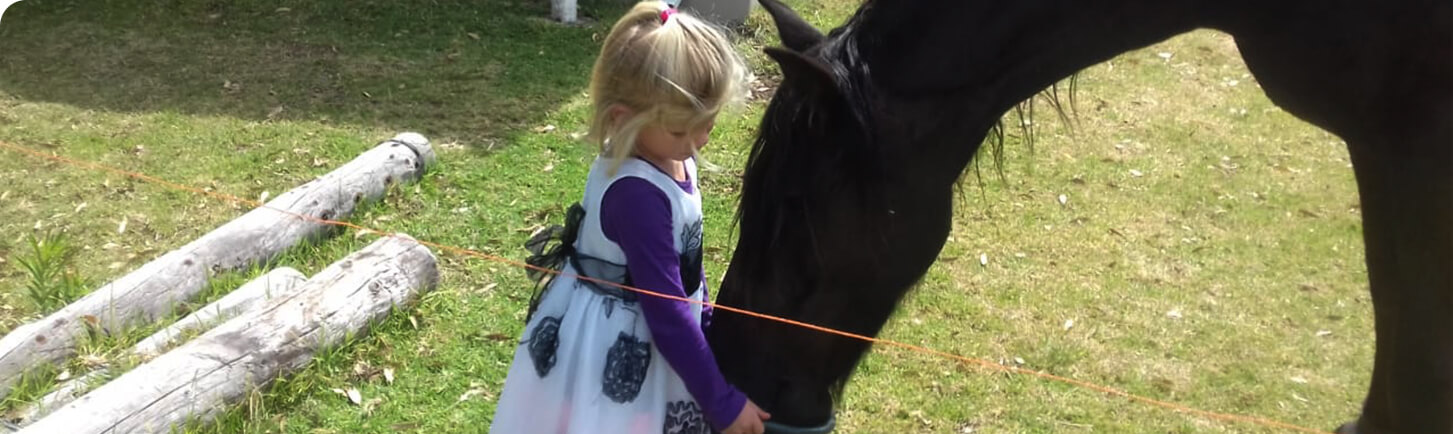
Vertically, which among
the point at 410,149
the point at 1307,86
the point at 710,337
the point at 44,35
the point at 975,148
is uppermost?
the point at 1307,86

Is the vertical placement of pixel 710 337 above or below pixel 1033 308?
above

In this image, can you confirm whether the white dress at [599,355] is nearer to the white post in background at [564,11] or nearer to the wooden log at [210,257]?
the wooden log at [210,257]

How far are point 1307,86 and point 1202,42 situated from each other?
227 inches

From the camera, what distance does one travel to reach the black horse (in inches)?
82.4

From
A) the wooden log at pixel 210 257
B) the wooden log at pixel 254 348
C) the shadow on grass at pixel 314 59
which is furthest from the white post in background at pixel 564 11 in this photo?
the wooden log at pixel 254 348

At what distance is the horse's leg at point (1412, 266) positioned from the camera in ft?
7.68

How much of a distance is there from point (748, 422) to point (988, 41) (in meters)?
0.83

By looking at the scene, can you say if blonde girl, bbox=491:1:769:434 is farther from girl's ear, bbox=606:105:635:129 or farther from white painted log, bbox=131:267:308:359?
white painted log, bbox=131:267:308:359

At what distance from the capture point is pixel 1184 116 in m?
6.30

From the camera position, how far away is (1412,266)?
2.47m

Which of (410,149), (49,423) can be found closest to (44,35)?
(410,149)

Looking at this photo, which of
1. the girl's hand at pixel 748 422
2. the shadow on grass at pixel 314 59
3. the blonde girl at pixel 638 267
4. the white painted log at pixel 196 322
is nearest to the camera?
the blonde girl at pixel 638 267

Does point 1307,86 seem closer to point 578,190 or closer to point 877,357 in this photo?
point 877,357

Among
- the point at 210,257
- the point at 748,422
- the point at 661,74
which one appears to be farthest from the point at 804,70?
the point at 210,257
